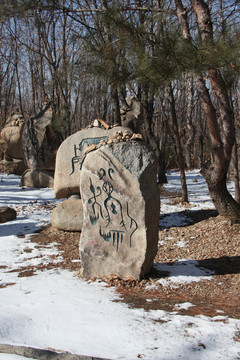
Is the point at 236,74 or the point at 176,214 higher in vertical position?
the point at 236,74

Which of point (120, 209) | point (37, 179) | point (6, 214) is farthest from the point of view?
point (37, 179)

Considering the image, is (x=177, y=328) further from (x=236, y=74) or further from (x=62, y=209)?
(x=62, y=209)

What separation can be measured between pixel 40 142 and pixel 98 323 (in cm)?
783

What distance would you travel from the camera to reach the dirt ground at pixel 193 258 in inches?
120

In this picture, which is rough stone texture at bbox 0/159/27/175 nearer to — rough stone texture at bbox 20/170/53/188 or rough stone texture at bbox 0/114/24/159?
rough stone texture at bbox 0/114/24/159

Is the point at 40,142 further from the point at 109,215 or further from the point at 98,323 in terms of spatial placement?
the point at 98,323

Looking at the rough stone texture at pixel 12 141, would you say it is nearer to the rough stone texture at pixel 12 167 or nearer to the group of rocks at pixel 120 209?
the rough stone texture at pixel 12 167

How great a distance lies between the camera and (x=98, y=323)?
2508mm

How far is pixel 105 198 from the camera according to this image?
377 centimetres

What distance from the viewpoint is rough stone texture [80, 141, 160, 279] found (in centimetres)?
363

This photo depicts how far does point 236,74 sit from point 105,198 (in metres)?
1.87

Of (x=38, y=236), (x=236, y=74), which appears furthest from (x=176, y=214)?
(x=236, y=74)

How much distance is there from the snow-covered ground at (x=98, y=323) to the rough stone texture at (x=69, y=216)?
174 centimetres

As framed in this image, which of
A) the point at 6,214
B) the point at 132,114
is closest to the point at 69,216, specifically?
the point at 6,214
